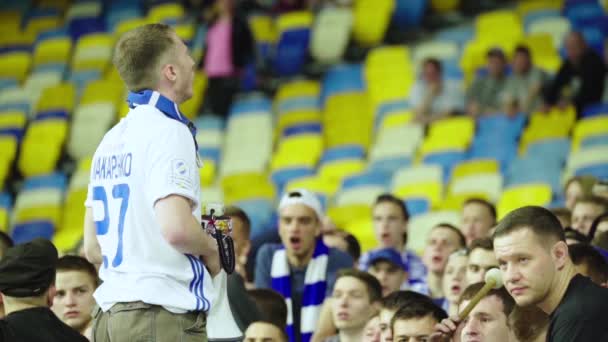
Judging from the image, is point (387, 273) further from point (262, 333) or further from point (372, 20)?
point (372, 20)

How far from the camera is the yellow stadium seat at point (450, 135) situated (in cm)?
1403

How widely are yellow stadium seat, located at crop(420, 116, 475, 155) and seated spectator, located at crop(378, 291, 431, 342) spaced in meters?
6.73

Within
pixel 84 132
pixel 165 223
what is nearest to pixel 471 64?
pixel 84 132

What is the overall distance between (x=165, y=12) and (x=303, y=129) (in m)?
3.81

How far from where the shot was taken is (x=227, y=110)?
16.5 metres

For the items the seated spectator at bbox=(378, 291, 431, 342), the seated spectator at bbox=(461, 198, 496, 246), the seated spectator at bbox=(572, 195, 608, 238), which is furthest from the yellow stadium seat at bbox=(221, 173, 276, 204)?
the seated spectator at bbox=(378, 291, 431, 342)

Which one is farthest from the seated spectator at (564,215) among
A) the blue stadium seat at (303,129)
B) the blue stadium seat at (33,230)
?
the blue stadium seat at (33,230)

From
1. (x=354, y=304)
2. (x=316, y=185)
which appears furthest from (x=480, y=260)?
(x=316, y=185)

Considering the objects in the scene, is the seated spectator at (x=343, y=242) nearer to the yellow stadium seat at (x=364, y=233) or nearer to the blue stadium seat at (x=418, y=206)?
the yellow stadium seat at (x=364, y=233)

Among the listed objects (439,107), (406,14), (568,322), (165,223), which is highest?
(406,14)

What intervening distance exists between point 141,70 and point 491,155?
892 cm

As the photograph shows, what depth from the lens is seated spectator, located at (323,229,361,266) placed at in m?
10.2

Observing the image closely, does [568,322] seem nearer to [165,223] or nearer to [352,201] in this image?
[165,223]

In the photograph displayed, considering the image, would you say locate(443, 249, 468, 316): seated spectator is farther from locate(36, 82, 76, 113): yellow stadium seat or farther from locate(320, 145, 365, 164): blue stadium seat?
locate(36, 82, 76, 113): yellow stadium seat
